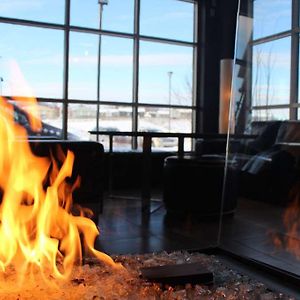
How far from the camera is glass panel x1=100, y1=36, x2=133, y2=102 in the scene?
7.65m

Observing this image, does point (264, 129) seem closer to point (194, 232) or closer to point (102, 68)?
point (194, 232)

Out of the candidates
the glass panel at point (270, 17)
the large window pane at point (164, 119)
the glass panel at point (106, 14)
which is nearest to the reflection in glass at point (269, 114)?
the glass panel at point (270, 17)

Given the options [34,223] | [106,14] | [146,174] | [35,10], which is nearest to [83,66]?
[106,14]

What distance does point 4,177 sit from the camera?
8.06 ft

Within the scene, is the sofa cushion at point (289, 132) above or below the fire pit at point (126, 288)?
above

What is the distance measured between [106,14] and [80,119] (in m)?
2.00

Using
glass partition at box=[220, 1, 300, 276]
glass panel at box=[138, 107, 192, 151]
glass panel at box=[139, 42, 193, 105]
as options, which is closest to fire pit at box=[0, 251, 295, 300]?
glass partition at box=[220, 1, 300, 276]

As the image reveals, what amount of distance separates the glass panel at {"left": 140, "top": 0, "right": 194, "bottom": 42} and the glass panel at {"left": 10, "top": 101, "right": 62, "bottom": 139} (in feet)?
7.42

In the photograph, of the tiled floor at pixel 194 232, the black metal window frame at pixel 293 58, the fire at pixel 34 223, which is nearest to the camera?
the fire at pixel 34 223

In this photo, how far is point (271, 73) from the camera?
3.55m

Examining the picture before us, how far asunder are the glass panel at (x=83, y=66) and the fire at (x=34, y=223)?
494 cm

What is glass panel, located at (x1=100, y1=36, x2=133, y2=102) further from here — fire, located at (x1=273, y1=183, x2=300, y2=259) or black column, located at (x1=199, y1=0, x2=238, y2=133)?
fire, located at (x1=273, y1=183, x2=300, y2=259)

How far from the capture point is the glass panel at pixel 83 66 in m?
7.39

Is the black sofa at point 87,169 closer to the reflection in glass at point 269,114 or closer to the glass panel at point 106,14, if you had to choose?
the reflection in glass at point 269,114
